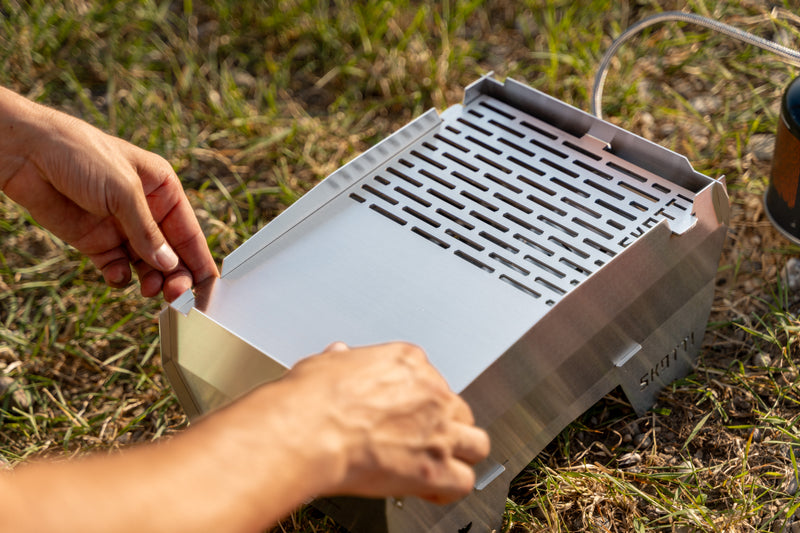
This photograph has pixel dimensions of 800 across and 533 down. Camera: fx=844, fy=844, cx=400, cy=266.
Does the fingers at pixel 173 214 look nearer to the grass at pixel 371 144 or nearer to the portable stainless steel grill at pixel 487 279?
the portable stainless steel grill at pixel 487 279

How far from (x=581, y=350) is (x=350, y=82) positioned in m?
1.34

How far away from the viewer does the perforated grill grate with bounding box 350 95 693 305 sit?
1.29 meters

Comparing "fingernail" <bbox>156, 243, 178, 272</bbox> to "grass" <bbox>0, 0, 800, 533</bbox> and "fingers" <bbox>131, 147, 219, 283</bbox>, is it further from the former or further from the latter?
"grass" <bbox>0, 0, 800, 533</bbox>

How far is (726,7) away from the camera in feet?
7.68

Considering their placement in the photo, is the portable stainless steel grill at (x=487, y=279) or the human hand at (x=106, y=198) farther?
the human hand at (x=106, y=198)

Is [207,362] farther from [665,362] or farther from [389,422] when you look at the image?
[665,362]

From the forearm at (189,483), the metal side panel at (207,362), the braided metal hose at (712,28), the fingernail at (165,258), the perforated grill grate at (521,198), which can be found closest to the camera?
the forearm at (189,483)

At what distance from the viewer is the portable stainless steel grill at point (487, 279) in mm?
1193

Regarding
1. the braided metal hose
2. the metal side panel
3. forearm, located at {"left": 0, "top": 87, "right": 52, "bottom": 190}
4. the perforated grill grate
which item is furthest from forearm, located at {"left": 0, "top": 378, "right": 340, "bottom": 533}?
the braided metal hose

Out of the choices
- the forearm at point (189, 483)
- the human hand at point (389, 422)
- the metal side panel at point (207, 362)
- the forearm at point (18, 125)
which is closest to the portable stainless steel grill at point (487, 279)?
the metal side panel at point (207, 362)

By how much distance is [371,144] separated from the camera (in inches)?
85.7

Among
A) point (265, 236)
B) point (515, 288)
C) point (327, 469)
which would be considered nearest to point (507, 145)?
point (515, 288)

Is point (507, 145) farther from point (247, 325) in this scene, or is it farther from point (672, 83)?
point (672, 83)

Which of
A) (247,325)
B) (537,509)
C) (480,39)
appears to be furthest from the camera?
(480,39)
